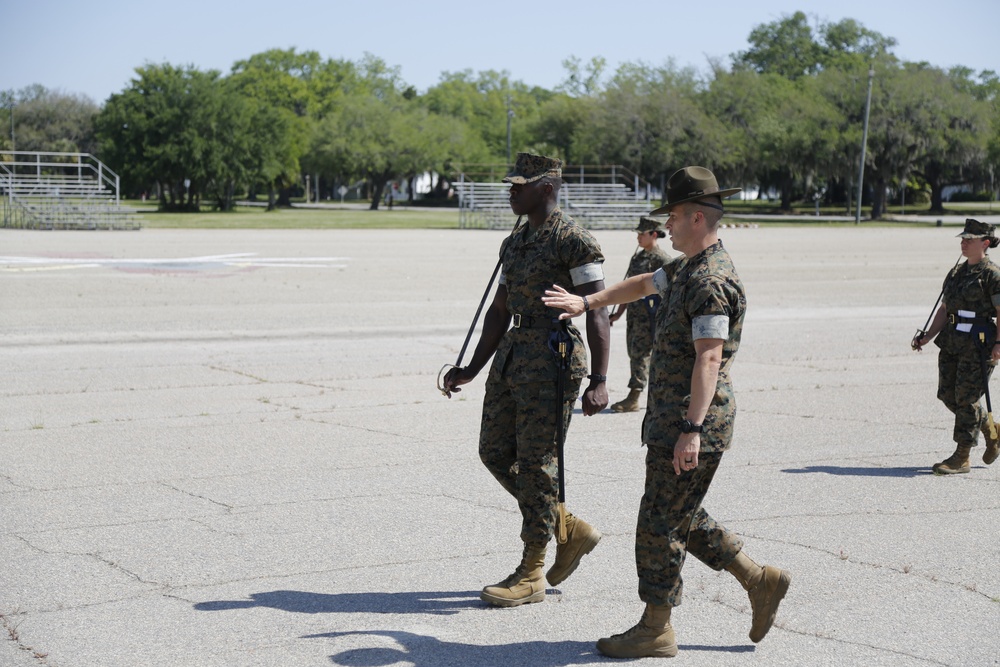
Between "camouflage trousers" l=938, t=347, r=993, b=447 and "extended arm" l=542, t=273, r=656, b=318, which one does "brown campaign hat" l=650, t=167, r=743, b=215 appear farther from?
"camouflage trousers" l=938, t=347, r=993, b=447

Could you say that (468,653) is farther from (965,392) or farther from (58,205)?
(58,205)

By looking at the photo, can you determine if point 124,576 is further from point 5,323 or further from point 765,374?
point 5,323

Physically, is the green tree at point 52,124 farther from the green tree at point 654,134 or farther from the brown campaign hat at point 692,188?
the brown campaign hat at point 692,188

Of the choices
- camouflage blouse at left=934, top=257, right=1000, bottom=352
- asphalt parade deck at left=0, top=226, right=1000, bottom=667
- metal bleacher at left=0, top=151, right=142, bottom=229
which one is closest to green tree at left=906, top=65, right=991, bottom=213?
metal bleacher at left=0, top=151, right=142, bottom=229

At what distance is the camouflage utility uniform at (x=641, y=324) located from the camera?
1013 cm

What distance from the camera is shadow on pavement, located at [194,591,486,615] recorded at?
5.13 metres

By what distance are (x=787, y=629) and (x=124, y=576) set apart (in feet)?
10.4

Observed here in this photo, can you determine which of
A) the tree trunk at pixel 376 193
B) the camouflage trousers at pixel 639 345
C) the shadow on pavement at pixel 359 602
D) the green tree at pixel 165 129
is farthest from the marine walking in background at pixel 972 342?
the tree trunk at pixel 376 193

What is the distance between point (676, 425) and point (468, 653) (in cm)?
128

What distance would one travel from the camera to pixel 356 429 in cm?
927

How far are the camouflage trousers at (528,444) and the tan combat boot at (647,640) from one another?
2.44 feet

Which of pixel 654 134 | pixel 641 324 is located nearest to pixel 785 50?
pixel 654 134

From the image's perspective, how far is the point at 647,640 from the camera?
4586mm

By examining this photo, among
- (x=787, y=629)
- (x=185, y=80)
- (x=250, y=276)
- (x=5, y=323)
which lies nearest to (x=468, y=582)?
(x=787, y=629)
